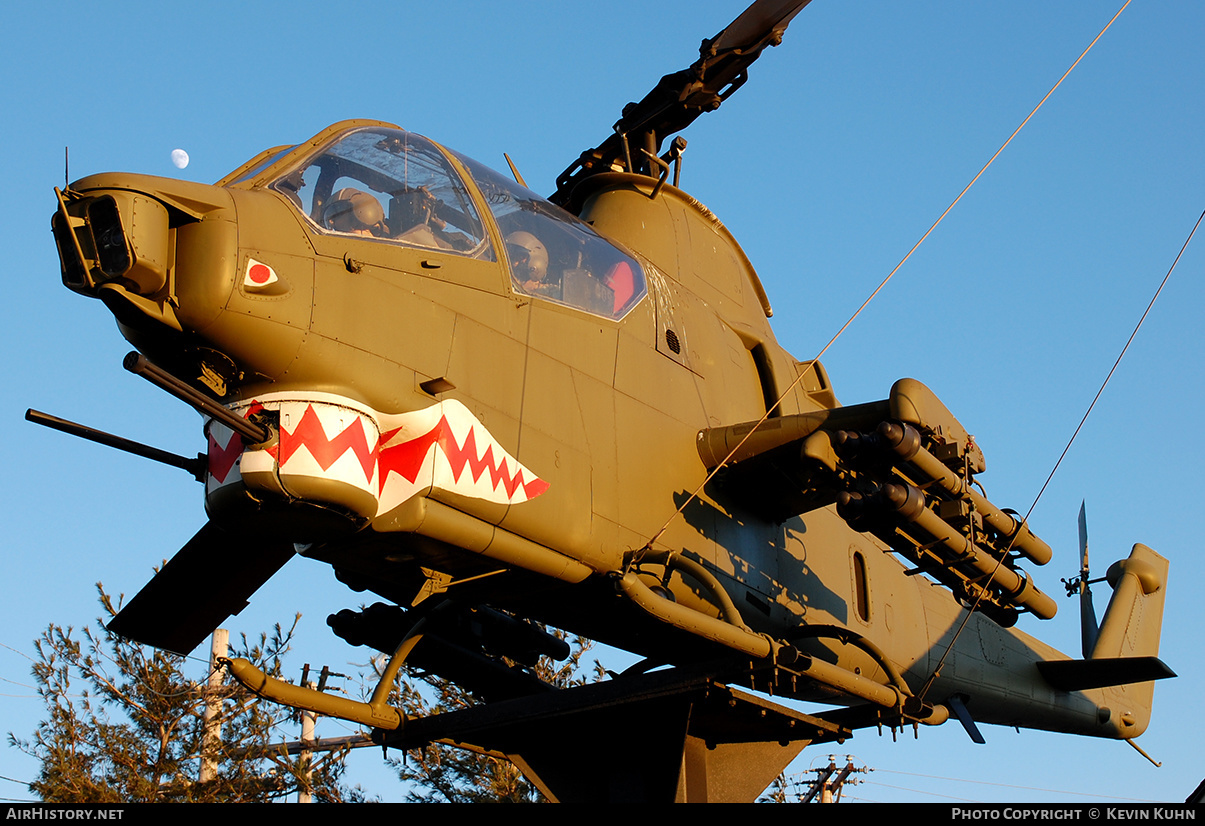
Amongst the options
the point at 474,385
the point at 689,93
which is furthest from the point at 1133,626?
the point at 474,385

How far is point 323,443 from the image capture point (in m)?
5.86

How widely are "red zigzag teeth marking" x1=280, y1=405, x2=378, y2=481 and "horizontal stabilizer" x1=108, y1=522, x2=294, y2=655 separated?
5.38 ft

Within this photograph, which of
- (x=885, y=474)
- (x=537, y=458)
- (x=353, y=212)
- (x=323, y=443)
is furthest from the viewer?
(x=885, y=474)

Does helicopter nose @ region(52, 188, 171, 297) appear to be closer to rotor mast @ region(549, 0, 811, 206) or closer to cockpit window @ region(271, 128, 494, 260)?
cockpit window @ region(271, 128, 494, 260)

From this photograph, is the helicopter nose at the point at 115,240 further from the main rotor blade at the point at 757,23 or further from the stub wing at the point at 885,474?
the main rotor blade at the point at 757,23

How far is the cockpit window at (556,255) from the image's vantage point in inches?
283

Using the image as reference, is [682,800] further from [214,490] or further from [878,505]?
[214,490]

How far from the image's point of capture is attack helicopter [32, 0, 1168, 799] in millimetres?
5859

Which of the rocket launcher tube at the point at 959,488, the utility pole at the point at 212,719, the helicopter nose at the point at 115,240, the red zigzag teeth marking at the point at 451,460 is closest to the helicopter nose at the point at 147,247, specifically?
the helicopter nose at the point at 115,240

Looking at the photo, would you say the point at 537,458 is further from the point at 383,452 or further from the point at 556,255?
the point at 556,255

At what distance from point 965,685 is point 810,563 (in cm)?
295

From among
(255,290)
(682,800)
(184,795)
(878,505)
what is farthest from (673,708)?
(184,795)

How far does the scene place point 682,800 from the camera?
24.4 ft

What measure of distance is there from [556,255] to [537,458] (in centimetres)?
142
